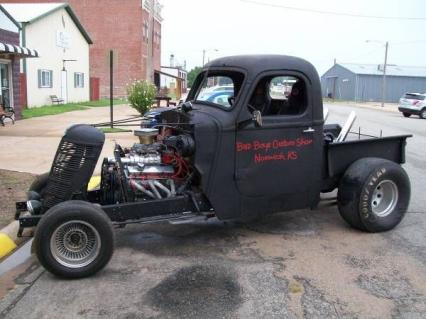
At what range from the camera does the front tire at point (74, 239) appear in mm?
4645

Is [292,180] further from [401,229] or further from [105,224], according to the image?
[105,224]

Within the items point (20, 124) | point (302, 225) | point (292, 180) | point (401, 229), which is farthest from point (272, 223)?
point (20, 124)

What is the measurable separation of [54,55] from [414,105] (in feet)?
74.9

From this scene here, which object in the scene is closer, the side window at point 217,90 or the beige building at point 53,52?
the side window at point 217,90

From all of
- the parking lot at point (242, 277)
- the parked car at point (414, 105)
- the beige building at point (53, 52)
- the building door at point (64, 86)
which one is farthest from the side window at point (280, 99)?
the building door at point (64, 86)

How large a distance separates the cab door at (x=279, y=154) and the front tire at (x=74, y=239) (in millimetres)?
1546

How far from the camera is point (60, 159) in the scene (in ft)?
16.9

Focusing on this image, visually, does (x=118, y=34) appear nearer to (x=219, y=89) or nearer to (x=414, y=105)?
(x=414, y=105)

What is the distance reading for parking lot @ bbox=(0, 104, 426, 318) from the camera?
420cm

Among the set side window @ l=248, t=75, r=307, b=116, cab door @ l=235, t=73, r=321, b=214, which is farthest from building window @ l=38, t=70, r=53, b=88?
cab door @ l=235, t=73, r=321, b=214

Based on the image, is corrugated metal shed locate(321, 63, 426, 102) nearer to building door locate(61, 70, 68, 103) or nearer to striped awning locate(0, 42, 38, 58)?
building door locate(61, 70, 68, 103)

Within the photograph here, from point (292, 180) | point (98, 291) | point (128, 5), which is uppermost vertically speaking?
point (128, 5)

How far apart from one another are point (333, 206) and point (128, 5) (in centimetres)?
4637

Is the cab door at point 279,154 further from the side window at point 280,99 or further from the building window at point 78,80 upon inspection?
the building window at point 78,80
